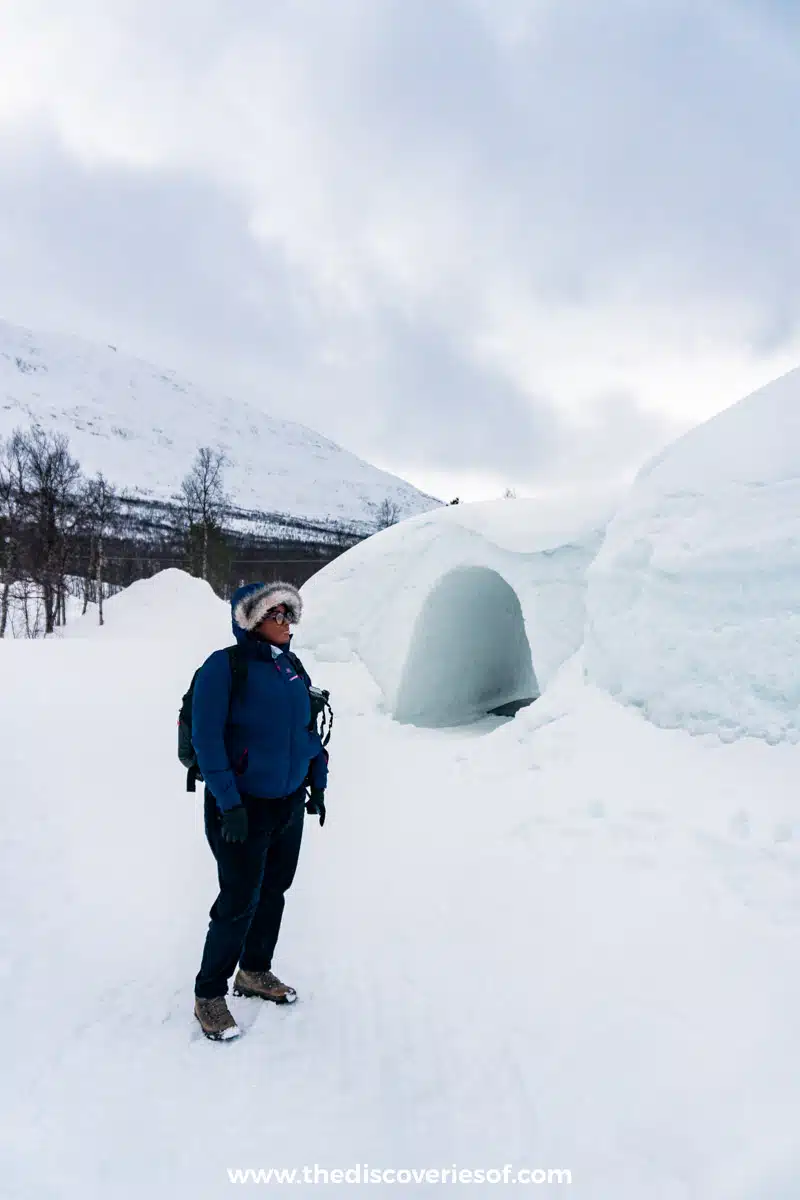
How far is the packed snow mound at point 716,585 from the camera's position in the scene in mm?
4207

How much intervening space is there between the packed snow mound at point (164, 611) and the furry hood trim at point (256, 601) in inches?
619

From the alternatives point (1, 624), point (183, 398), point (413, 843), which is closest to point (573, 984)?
point (413, 843)

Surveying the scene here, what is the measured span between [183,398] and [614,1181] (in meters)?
199

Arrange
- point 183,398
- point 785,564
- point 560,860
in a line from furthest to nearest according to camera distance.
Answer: point 183,398
point 785,564
point 560,860

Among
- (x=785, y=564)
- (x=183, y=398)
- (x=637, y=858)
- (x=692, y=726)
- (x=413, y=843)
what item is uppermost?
(x=183, y=398)

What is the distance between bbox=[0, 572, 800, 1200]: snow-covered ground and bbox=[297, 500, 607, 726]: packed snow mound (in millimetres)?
2136

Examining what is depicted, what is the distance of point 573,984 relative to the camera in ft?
9.31

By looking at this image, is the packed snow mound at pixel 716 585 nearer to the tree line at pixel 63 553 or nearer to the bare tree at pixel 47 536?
the tree line at pixel 63 553

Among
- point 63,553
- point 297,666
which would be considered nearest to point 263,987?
point 297,666

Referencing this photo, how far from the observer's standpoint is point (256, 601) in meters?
2.70

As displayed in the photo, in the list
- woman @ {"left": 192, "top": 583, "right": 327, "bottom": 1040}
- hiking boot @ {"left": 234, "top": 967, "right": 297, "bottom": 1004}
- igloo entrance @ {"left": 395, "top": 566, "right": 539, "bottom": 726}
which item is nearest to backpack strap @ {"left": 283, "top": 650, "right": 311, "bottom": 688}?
woman @ {"left": 192, "top": 583, "right": 327, "bottom": 1040}

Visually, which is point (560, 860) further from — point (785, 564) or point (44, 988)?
point (44, 988)

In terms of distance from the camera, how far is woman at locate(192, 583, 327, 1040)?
8.09 feet

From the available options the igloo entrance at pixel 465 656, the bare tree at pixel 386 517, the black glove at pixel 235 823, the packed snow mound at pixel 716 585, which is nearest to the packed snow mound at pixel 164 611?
the bare tree at pixel 386 517
